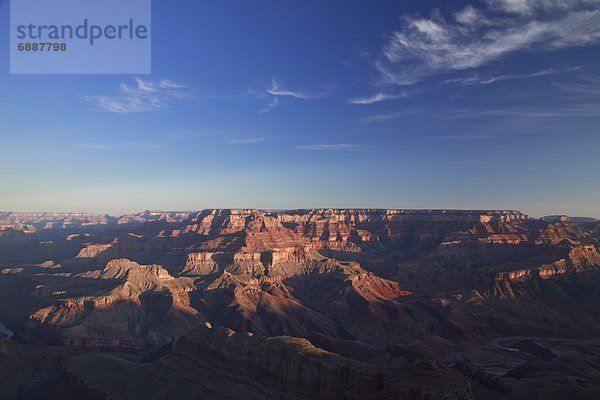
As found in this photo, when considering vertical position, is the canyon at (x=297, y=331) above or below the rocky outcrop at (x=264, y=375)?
below

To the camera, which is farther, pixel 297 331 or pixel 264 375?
pixel 297 331

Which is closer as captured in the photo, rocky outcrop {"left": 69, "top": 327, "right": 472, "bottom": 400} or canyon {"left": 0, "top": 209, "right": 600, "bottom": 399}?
rocky outcrop {"left": 69, "top": 327, "right": 472, "bottom": 400}

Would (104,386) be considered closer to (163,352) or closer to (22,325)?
(163,352)

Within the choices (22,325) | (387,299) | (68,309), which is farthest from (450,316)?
(22,325)

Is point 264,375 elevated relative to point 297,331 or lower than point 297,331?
elevated

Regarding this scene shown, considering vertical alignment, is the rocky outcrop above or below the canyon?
above

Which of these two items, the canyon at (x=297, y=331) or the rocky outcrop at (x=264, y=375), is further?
the canyon at (x=297, y=331)

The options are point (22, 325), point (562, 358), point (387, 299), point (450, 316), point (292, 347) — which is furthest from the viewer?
point (387, 299)

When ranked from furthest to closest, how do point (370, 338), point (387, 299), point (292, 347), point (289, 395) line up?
point (387, 299), point (370, 338), point (292, 347), point (289, 395)
